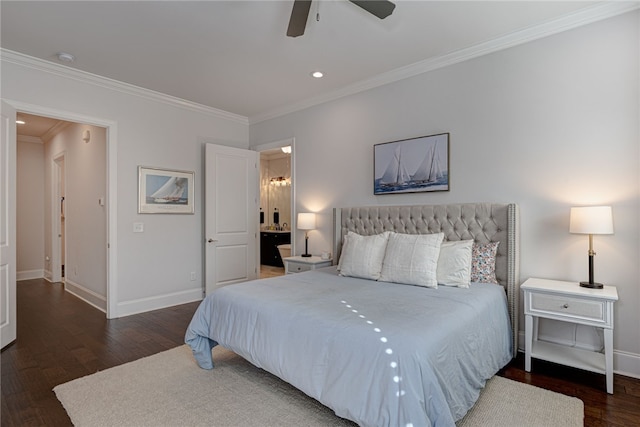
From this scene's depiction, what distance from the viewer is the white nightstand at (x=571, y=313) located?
2291 millimetres

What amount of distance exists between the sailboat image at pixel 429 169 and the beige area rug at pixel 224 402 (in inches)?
74.6

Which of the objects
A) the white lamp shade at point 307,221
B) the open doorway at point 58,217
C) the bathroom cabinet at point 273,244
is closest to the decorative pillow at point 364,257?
the white lamp shade at point 307,221

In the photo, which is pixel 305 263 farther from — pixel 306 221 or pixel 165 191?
pixel 165 191

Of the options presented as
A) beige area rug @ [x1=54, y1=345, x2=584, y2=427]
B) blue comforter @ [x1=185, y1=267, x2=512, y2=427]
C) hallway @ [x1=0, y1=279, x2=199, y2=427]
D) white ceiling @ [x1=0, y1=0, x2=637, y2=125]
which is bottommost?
Answer: hallway @ [x1=0, y1=279, x2=199, y2=427]

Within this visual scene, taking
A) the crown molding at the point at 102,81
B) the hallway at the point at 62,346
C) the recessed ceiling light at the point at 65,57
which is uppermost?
the recessed ceiling light at the point at 65,57

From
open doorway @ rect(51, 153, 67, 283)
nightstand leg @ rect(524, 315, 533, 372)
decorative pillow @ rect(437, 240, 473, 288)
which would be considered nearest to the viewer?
nightstand leg @ rect(524, 315, 533, 372)

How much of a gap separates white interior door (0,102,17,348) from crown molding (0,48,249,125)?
0.53 metres

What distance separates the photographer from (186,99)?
4.66 metres

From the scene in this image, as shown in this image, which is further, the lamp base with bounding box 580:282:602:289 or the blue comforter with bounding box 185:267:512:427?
the lamp base with bounding box 580:282:602:289

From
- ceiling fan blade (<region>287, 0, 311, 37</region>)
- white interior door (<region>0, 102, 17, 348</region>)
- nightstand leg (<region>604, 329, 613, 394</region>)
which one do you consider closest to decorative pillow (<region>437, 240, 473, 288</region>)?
nightstand leg (<region>604, 329, 613, 394</region>)

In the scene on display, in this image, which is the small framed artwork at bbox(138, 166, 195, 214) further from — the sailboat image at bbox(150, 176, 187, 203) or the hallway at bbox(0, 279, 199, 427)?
the hallway at bbox(0, 279, 199, 427)

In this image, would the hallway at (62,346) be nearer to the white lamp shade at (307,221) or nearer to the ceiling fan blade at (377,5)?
the white lamp shade at (307,221)

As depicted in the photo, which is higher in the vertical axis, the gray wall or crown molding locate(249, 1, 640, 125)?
crown molding locate(249, 1, 640, 125)

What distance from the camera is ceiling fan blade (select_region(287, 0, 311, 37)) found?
1.99 metres
